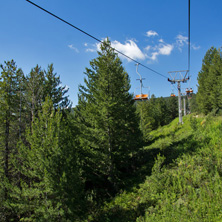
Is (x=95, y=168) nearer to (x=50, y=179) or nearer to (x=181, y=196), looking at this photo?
(x=50, y=179)

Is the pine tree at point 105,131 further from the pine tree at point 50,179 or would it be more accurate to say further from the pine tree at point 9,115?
the pine tree at point 9,115

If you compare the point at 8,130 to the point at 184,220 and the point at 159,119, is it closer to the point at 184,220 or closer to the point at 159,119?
the point at 184,220

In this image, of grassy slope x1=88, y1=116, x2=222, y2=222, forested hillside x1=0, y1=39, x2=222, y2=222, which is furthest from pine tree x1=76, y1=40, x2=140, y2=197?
grassy slope x1=88, y1=116, x2=222, y2=222

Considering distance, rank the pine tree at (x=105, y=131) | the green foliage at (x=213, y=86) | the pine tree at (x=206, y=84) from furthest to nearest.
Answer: the pine tree at (x=206, y=84), the green foliage at (x=213, y=86), the pine tree at (x=105, y=131)

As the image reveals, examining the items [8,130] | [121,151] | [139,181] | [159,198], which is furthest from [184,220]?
[8,130]

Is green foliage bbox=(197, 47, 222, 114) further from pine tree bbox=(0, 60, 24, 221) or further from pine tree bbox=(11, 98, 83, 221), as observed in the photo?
pine tree bbox=(0, 60, 24, 221)

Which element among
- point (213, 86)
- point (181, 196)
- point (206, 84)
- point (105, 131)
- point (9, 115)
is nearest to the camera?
point (181, 196)

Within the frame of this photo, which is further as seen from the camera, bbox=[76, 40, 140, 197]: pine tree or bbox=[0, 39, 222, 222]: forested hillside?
bbox=[76, 40, 140, 197]: pine tree

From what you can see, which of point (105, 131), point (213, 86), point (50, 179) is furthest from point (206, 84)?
point (50, 179)

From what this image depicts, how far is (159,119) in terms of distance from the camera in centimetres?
4703

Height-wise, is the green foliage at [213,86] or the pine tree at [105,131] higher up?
the green foliage at [213,86]

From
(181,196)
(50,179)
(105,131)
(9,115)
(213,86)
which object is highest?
(213,86)

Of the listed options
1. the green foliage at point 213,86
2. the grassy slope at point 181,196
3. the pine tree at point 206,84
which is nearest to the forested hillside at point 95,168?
the grassy slope at point 181,196

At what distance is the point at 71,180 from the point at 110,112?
→ 16.7 ft
